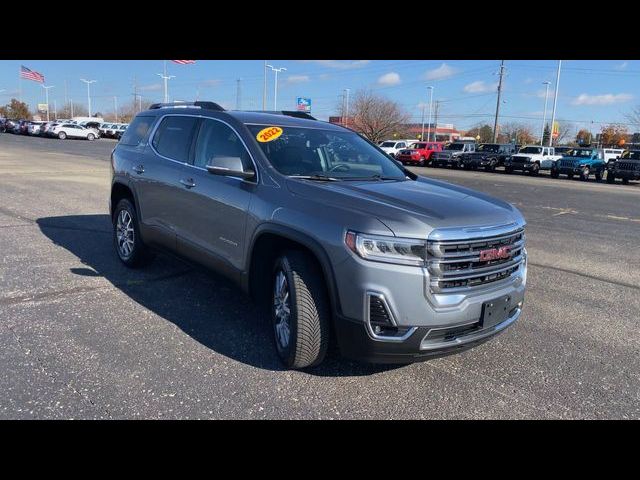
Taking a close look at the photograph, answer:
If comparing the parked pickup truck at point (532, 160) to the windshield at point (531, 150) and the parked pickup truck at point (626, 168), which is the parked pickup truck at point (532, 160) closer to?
the windshield at point (531, 150)

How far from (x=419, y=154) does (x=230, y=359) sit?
35.7 metres

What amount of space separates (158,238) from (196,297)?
0.73 metres

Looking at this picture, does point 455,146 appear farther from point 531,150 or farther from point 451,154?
point 531,150

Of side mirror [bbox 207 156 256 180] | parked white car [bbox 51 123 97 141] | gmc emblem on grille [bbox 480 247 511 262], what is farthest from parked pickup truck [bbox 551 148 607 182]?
parked white car [bbox 51 123 97 141]

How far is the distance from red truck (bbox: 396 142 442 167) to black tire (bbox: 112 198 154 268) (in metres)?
33.2

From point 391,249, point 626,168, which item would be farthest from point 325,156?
point 626,168

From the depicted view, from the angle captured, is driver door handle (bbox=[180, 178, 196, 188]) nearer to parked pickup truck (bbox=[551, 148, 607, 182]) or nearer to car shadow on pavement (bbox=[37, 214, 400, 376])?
car shadow on pavement (bbox=[37, 214, 400, 376])

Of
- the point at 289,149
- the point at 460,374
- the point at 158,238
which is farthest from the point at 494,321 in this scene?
the point at 158,238

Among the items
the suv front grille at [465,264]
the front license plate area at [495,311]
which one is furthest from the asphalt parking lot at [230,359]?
the suv front grille at [465,264]

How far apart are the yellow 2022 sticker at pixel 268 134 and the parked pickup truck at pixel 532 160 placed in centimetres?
3091

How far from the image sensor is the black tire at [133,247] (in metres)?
5.73

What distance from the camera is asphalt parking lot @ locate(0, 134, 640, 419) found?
3.22 meters
